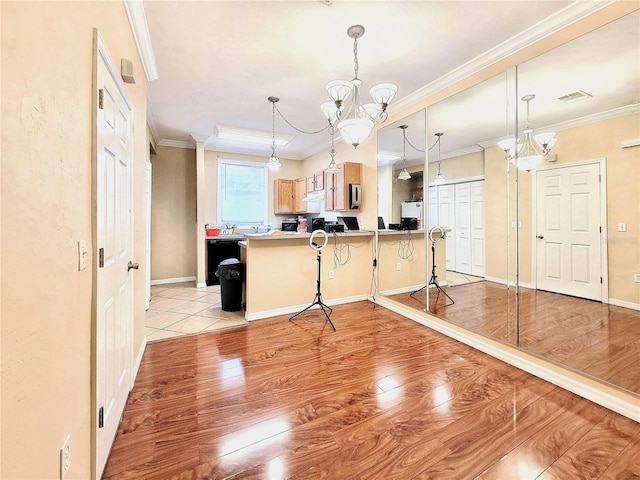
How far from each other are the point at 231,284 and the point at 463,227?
2.98 metres

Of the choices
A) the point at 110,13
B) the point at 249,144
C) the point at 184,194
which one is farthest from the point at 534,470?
the point at 184,194

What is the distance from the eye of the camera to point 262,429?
1713 mm

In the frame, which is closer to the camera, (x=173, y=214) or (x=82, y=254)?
(x=82, y=254)

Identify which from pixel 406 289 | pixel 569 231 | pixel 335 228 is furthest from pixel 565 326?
pixel 335 228

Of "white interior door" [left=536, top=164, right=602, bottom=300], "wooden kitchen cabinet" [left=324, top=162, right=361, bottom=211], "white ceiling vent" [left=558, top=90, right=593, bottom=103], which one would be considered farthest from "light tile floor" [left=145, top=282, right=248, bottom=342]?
"white ceiling vent" [left=558, top=90, right=593, bottom=103]

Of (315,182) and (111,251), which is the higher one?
(315,182)

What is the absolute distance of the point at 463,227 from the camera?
3.30 meters

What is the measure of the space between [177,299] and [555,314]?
4.73m

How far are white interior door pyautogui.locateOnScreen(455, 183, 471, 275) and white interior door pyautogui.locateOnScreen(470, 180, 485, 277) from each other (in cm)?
5

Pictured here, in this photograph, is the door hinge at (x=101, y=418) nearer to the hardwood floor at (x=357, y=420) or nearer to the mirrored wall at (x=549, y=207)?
the hardwood floor at (x=357, y=420)

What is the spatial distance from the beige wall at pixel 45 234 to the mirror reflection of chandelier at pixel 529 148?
308cm

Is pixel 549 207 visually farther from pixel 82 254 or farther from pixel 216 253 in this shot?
pixel 216 253

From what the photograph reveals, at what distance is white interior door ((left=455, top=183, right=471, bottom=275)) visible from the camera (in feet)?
10.6

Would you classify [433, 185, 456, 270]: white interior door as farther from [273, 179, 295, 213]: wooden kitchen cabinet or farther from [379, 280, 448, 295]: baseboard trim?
[273, 179, 295, 213]: wooden kitchen cabinet
